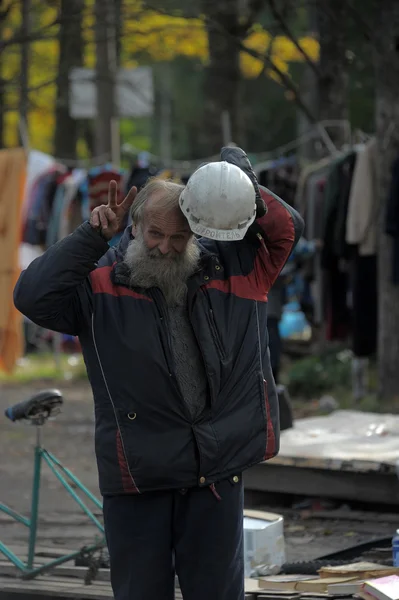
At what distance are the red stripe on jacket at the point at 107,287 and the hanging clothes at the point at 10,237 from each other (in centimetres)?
1040

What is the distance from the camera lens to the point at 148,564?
15.3ft

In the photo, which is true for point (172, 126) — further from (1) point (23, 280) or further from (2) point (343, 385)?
(1) point (23, 280)

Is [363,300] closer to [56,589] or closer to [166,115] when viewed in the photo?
[56,589]

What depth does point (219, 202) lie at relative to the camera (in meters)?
4.62

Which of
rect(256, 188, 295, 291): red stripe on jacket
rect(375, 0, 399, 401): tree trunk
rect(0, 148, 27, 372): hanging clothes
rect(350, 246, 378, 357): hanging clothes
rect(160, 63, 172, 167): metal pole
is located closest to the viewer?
rect(256, 188, 295, 291): red stripe on jacket

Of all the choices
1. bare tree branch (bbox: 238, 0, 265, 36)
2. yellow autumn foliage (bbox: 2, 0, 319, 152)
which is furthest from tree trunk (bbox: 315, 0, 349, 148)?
yellow autumn foliage (bbox: 2, 0, 319, 152)

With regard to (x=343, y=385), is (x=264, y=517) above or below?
below

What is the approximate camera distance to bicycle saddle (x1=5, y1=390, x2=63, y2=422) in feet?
21.5

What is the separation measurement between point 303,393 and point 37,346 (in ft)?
33.1

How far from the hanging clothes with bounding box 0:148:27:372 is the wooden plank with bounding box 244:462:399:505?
258 inches

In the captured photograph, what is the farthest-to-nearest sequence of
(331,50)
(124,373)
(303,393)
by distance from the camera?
(331,50) → (303,393) → (124,373)

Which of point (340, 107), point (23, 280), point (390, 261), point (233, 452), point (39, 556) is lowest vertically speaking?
point (39, 556)

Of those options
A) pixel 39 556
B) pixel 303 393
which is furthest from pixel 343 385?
pixel 39 556

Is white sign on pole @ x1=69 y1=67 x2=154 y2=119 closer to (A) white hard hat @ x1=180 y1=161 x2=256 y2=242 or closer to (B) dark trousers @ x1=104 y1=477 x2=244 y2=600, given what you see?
(A) white hard hat @ x1=180 y1=161 x2=256 y2=242
